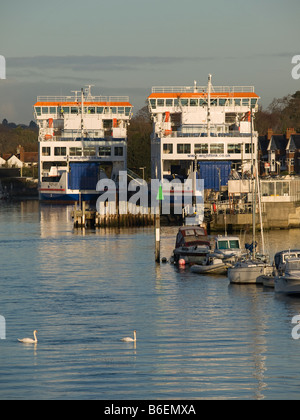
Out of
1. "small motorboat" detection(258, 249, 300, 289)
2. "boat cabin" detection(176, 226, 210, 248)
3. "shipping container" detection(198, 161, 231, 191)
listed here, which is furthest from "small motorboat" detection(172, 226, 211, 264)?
"shipping container" detection(198, 161, 231, 191)

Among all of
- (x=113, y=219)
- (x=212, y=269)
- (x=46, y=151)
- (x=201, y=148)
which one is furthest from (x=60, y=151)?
(x=212, y=269)

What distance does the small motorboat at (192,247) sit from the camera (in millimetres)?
49062

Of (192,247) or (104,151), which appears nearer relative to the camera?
(192,247)

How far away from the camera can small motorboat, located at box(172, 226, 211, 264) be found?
49062 millimetres

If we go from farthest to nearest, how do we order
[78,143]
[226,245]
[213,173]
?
1. [78,143]
2. [213,173]
3. [226,245]

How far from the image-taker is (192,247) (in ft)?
162

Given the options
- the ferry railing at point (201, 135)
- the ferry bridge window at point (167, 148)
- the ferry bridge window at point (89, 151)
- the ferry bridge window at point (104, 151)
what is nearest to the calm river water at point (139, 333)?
the ferry bridge window at point (167, 148)

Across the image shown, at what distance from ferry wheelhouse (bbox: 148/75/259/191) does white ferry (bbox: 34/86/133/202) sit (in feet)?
42.2

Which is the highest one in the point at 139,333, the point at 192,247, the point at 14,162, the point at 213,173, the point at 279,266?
the point at 14,162

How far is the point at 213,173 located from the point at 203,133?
7948mm

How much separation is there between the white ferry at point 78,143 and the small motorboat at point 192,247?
60.2m

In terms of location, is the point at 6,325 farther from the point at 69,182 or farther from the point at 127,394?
the point at 69,182

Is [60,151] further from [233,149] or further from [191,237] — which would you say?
[191,237]

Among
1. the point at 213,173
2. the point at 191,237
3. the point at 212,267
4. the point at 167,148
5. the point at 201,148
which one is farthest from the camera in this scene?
the point at 167,148
